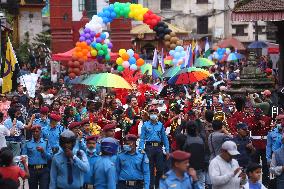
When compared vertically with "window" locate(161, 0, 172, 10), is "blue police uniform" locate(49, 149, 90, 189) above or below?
below

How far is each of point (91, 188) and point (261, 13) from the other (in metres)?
14.8

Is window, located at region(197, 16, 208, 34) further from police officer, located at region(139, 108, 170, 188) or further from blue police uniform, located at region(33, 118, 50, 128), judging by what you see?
blue police uniform, located at region(33, 118, 50, 128)

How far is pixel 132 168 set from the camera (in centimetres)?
1368

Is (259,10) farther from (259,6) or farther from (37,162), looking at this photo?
(37,162)

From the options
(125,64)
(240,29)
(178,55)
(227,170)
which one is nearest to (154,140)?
(227,170)

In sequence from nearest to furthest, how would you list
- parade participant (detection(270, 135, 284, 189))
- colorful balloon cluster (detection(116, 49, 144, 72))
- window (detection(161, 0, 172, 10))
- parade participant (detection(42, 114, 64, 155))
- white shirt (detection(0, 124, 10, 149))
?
1. parade participant (detection(270, 135, 284, 189))
2. white shirt (detection(0, 124, 10, 149))
3. parade participant (detection(42, 114, 64, 155))
4. colorful balloon cluster (detection(116, 49, 144, 72))
5. window (detection(161, 0, 172, 10))

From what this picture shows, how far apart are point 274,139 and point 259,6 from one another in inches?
445

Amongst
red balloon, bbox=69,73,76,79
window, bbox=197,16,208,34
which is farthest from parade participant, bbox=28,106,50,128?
window, bbox=197,16,208,34

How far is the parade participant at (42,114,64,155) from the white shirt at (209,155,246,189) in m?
5.14

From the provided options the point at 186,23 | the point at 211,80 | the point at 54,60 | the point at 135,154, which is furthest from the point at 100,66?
the point at 186,23

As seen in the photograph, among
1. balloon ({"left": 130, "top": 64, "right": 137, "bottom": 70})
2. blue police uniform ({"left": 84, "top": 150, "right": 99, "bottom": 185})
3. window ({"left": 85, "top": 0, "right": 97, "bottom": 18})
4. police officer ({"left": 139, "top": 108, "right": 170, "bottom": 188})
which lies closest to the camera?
blue police uniform ({"left": 84, "top": 150, "right": 99, "bottom": 185})

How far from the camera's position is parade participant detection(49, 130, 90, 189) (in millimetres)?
12008

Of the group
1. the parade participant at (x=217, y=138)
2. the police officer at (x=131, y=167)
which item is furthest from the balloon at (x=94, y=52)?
the police officer at (x=131, y=167)

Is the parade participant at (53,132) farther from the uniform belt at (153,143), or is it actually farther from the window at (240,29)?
the window at (240,29)
